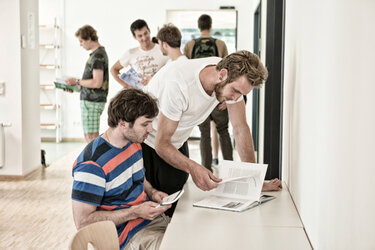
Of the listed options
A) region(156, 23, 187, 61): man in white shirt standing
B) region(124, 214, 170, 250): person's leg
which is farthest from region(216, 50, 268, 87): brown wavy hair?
region(156, 23, 187, 61): man in white shirt standing

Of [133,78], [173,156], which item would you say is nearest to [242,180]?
[173,156]

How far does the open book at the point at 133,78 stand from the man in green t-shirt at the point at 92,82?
57 centimetres

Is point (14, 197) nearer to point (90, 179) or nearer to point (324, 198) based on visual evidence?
point (90, 179)

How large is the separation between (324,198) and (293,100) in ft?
3.14

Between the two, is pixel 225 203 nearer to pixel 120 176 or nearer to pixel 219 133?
pixel 120 176

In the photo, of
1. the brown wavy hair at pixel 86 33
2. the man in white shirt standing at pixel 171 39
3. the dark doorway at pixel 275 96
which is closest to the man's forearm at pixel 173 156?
the dark doorway at pixel 275 96

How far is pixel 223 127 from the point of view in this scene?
4641 mm

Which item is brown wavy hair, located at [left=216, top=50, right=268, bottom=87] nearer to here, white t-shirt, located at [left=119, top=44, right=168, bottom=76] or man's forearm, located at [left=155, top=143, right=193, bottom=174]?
man's forearm, located at [left=155, top=143, right=193, bottom=174]

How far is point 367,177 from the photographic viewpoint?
3.33ft

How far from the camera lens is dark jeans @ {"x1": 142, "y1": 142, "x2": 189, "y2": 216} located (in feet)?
8.27

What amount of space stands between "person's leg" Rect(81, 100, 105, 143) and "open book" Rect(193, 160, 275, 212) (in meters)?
2.75

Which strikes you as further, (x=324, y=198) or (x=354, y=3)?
(x=324, y=198)

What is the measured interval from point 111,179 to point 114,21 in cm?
648

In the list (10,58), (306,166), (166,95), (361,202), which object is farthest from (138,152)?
(10,58)
